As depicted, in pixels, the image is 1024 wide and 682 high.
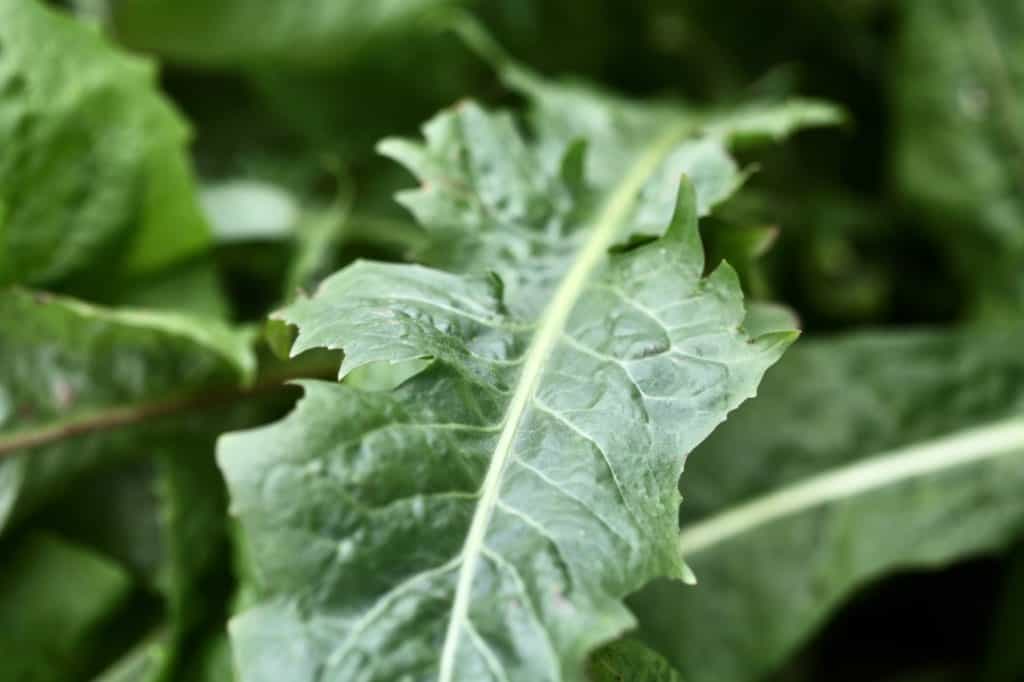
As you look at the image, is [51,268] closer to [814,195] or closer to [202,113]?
[202,113]

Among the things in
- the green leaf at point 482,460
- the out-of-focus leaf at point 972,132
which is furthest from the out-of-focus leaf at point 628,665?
the out-of-focus leaf at point 972,132

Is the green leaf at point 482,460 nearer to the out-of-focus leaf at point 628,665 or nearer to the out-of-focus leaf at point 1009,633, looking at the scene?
the out-of-focus leaf at point 628,665

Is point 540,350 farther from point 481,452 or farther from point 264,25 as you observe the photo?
point 264,25

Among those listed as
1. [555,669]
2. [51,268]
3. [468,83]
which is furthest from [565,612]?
[468,83]

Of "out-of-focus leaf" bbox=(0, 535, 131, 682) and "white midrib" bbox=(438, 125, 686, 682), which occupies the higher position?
"white midrib" bbox=(438, 125, 686, 682)

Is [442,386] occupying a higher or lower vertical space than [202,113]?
higher

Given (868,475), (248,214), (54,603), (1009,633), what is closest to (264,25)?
(248,214)

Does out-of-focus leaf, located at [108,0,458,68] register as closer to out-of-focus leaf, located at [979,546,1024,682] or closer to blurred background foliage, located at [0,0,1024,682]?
blurred background foliage, located at [0,0,1024,682]

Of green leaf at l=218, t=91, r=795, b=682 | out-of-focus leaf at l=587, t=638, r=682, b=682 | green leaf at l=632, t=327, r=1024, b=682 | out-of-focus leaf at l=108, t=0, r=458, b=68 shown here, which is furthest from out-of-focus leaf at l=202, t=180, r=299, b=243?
out-of-focus leaf at l=587, t=638, r=682, b=682
